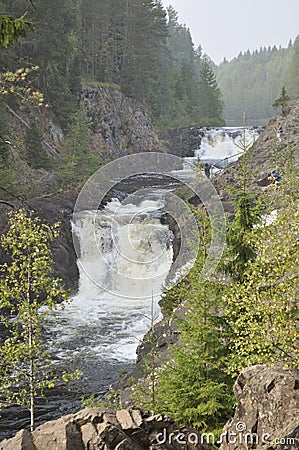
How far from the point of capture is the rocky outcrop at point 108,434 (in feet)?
16.7

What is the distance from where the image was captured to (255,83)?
140000 mm

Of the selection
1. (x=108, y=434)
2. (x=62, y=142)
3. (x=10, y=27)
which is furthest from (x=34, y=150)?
(x=108, y=434)

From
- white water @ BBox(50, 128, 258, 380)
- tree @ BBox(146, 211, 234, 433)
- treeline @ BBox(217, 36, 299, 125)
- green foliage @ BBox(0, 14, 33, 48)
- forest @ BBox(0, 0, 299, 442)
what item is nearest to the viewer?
green foliage @ BBox(0, 14, 33, 48)

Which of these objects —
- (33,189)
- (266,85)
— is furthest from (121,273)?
(266,85)

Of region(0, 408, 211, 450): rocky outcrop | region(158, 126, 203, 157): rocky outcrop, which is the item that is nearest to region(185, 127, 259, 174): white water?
region(158, 126, 203, 157): rocky outcrop

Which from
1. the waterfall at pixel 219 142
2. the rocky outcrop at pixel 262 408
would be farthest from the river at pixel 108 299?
the waterfall at pixel 219 142

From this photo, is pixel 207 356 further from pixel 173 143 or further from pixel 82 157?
pixel 173 143

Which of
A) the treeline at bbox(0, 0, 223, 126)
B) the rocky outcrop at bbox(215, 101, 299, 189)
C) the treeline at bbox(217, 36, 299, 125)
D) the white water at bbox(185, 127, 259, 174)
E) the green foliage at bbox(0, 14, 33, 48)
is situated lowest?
the green foliage at bbox(0, 14, 33, 48)

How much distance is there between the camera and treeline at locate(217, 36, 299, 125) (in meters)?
117

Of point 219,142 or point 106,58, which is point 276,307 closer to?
point 106,58

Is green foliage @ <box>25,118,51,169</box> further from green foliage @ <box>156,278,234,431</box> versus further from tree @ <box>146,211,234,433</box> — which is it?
green foliage @ <box>156,278,234,431</box>

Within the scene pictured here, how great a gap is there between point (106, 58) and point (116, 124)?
337 inches

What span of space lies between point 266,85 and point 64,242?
118998mm

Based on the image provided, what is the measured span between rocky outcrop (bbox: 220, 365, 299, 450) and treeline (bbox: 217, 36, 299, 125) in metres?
98.5
